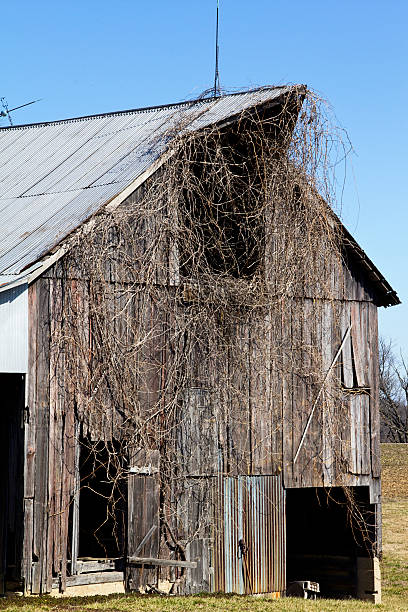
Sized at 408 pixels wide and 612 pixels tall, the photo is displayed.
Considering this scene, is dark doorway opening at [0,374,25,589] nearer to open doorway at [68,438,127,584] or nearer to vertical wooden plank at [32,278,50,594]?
vertical wooden plank at [32,278,50,594]

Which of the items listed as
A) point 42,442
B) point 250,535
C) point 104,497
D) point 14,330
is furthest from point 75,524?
point 250,535

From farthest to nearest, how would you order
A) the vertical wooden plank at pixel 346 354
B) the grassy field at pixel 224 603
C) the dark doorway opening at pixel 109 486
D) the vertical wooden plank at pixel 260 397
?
the vertical wooden plank at pixel 346 354 → the vertical wooden plank at pixel 260 397 → the dark doorway opening at pixel 109 486 → the grassy field at pixel 224 603

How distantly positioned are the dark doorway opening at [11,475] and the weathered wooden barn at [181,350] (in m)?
0.03

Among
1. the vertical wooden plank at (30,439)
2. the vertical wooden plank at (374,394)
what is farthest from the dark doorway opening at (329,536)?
the vertical wooden plank at (30,439)

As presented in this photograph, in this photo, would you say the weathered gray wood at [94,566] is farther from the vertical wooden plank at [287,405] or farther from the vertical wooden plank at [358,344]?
the vertical wooden plank at [358,344]

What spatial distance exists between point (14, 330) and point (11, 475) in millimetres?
2010

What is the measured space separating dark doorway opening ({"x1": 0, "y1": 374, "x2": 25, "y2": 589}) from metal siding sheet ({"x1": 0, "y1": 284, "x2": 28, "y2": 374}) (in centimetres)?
34

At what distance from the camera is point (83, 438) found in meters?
13.6

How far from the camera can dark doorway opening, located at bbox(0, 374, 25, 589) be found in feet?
42.1

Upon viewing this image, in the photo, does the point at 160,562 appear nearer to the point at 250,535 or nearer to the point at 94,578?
the point at 94,578

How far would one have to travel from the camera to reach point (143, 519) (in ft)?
46.0

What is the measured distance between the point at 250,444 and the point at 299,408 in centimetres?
126

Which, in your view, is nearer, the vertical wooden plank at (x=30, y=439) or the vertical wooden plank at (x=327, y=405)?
the vertical wooden plank at (x=30, y=439)

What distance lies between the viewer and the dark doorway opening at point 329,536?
1795 cm
